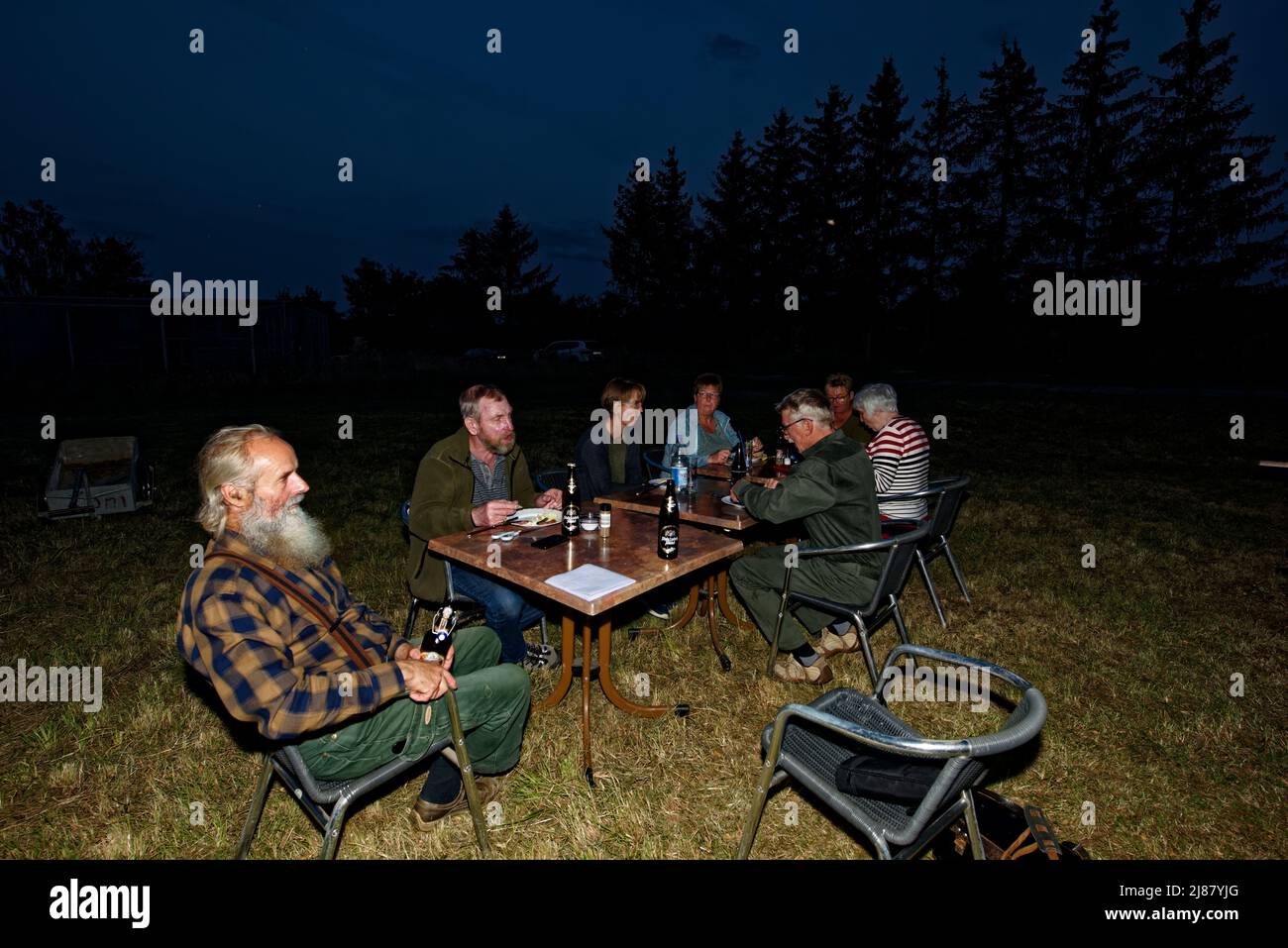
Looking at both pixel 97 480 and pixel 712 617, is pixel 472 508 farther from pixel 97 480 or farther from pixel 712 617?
pixel 97 480

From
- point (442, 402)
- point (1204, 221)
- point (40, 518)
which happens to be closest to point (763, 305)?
point (1204, 221)

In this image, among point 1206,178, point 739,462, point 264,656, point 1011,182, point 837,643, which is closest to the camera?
point 264,656

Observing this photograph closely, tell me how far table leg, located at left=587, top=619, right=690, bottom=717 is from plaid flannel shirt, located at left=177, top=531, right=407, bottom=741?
1.39 m

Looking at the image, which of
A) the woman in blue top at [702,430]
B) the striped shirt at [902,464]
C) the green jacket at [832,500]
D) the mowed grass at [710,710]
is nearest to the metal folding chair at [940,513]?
the striped shirt at [902,464]

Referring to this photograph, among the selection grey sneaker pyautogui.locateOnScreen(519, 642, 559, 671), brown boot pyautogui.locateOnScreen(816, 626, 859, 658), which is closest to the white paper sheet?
grey sneaker pyautogui.locateOnScreen(519, 642, 559, 671)

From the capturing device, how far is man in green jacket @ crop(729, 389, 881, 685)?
3666mm

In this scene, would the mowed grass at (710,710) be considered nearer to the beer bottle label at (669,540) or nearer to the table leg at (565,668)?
the table leg at (565,668)

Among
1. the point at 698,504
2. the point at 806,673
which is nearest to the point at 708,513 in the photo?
the point at 698,504

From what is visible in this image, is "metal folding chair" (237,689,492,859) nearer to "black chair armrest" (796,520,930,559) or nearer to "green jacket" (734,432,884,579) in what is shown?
"green jacket" (734,432,884,579)

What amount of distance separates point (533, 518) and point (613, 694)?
110cm

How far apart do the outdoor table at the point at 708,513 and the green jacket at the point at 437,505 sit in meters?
0.84

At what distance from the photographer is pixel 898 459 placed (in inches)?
202

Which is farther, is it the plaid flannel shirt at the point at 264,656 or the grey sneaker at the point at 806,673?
the grey sneaker at the point at 806,673

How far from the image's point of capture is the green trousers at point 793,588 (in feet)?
12.4
